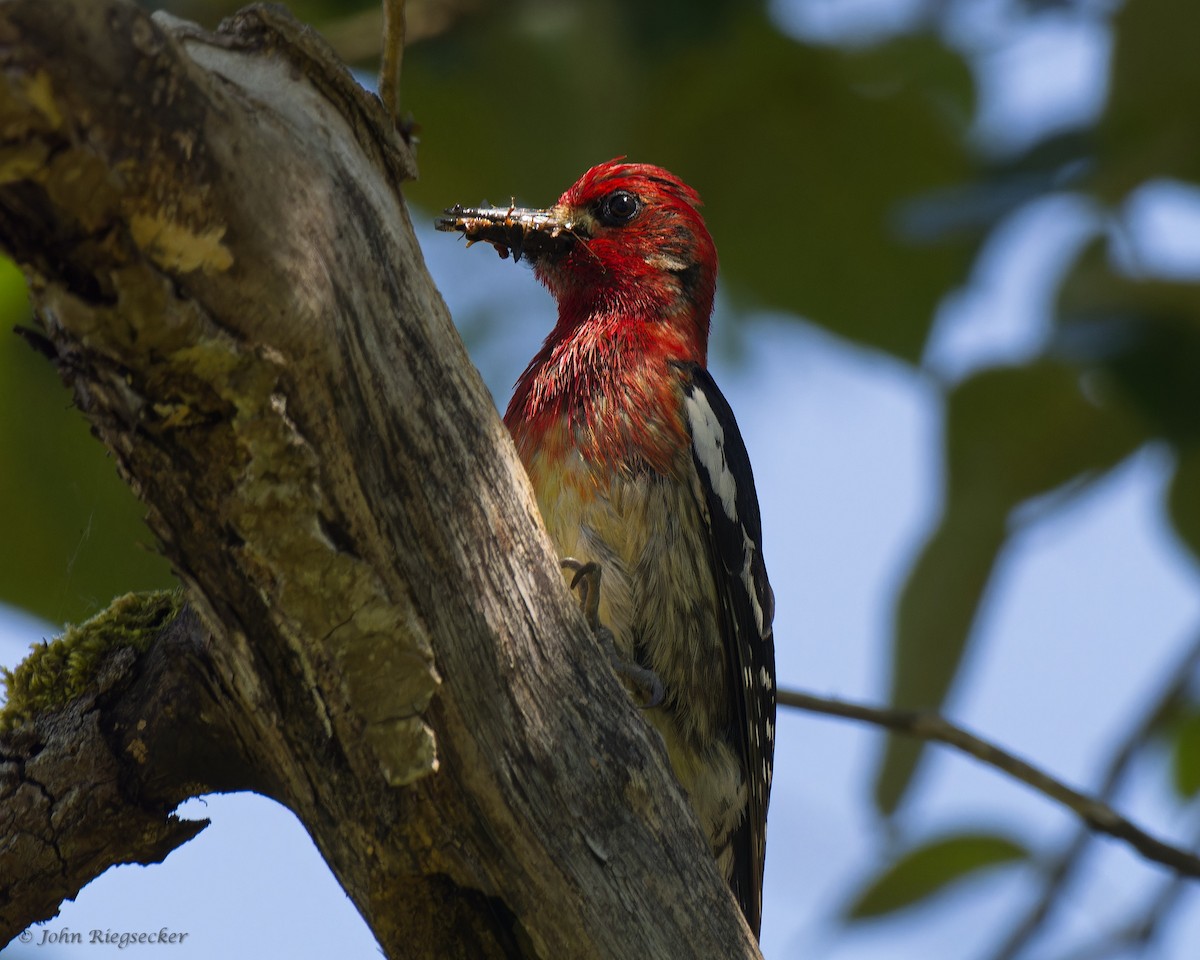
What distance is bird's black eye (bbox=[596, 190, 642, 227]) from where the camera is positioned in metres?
3.94

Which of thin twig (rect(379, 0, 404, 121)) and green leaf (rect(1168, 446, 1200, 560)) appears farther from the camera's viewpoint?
green leaf (rect(1168, 446, 1200, 560))

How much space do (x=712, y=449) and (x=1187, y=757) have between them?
2336mm

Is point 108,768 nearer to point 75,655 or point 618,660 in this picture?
point 75,655

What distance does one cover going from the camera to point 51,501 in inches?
117

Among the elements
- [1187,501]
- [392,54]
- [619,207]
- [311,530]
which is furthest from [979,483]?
[311,530]

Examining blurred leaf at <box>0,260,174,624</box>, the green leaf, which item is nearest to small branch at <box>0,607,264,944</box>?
blurred leaf at <box>0,260,174,624</box>

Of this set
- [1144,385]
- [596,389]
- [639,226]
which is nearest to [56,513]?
[596,389]

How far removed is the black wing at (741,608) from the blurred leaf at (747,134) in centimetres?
64

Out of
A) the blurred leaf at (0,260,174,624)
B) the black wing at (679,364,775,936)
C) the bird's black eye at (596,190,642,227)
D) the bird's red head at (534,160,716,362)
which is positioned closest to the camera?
the blurred leaf at (0,260,174,624)

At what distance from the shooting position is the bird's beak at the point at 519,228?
3572 mm

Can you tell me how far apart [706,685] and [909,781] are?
0.78 meters

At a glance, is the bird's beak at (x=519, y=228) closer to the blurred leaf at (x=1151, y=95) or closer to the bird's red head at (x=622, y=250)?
the bird's red head at (x=622, y=250)

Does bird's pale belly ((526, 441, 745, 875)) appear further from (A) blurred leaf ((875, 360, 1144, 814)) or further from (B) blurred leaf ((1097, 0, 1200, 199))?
(B) blurred leaf ((1097, 0, 1200, 199))

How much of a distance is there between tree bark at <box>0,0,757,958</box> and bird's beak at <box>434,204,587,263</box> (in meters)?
1.55
